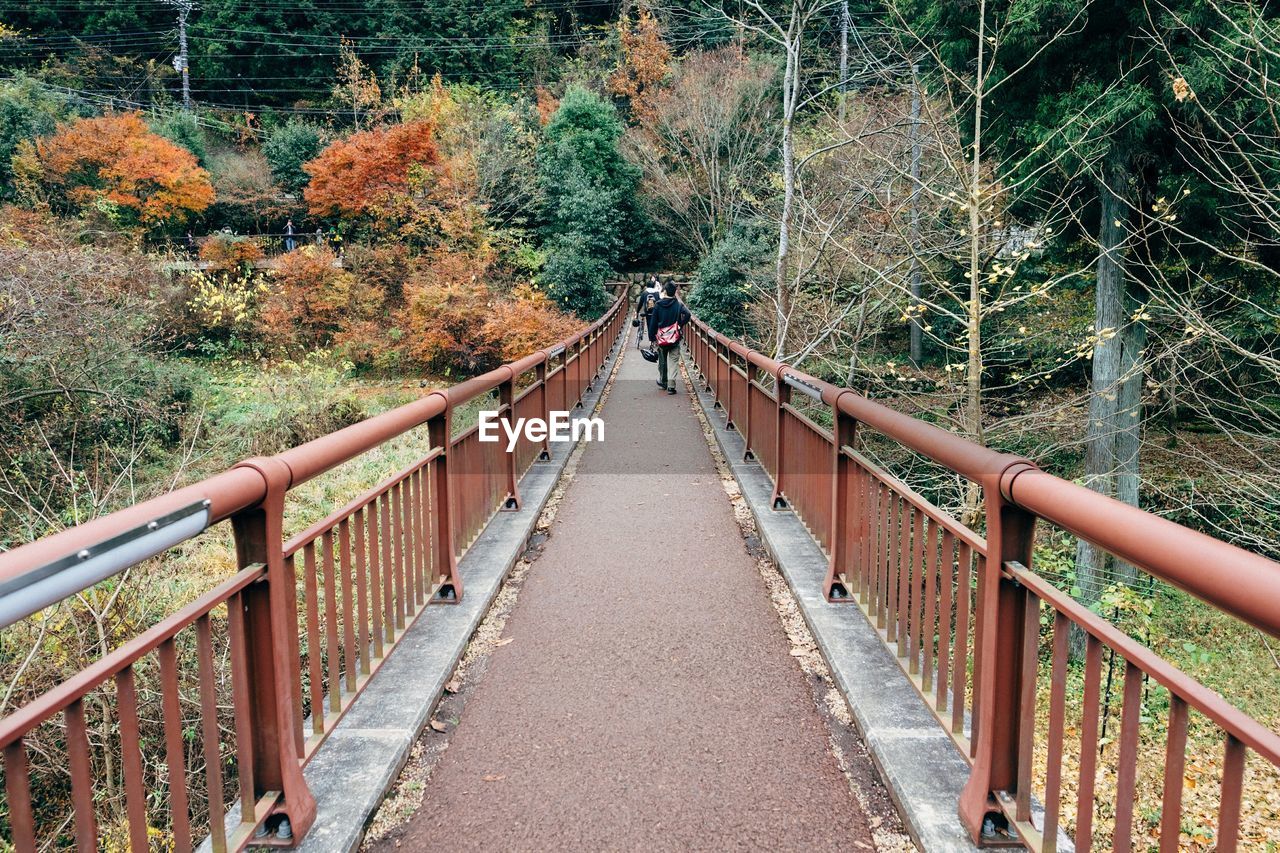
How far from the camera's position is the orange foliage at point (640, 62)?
140 ft

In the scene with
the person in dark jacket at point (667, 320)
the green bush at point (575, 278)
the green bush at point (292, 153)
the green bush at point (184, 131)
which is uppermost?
the green bush at point (184, 131)

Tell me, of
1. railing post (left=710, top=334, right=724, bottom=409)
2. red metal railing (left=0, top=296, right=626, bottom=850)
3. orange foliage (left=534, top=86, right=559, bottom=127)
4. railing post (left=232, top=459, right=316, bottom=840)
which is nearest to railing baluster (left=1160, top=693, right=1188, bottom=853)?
red metal railing (left=0, top=296, right=626, bottom=850)

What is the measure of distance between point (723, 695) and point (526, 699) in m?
0.93

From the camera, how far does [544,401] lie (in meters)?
8.89

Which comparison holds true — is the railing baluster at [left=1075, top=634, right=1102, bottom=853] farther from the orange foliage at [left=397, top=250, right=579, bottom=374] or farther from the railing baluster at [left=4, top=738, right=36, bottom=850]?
the orange foliage at [left=397, top=250, right=579, bottom=374]

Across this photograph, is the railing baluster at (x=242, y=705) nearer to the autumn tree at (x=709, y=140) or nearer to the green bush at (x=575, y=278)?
the autumn tree at (x=709, y=140)

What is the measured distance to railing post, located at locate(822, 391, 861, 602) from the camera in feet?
14.4

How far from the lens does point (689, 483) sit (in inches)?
339

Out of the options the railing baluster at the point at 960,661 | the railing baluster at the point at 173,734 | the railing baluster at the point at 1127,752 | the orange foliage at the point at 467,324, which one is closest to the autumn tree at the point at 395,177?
the orange foliage at the point at 467,324

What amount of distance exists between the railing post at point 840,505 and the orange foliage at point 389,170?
27.3m

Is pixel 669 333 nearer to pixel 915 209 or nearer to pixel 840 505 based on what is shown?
pixel 915 209

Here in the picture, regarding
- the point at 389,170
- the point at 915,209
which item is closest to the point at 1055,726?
the point at 915,209

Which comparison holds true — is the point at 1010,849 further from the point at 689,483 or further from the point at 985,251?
the point at 985,251

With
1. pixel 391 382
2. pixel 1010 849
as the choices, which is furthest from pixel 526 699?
pixel 391 382
